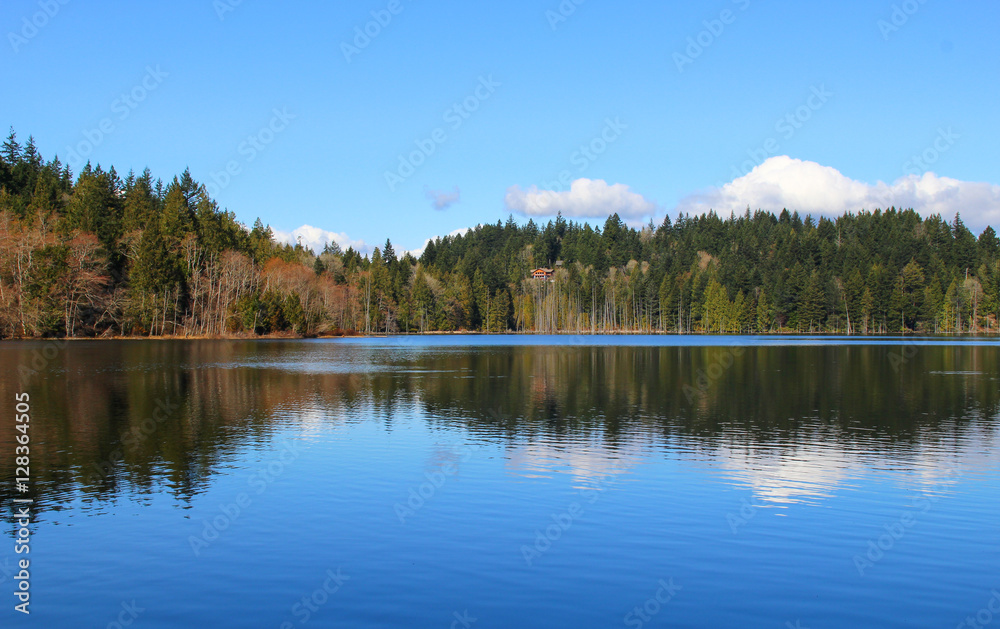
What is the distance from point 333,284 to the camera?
5827 inches

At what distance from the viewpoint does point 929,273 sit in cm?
16988

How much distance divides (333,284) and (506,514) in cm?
13765

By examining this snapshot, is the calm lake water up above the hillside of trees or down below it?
below

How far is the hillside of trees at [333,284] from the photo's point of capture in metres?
102

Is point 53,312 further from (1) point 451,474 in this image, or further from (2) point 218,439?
(1) point 451,474

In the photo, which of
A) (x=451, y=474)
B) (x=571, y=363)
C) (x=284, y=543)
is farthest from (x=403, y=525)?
(x=571, y=363)

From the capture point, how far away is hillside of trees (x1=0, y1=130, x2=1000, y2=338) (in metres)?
102

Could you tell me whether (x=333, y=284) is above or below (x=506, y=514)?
above

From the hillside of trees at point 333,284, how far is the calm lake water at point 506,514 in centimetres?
7760

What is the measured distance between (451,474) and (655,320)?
593ft

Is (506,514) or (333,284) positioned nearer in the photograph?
(506,514)

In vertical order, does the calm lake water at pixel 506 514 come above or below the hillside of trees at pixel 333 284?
below

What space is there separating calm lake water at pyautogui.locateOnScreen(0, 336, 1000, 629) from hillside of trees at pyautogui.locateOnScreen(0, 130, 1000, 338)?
77.6m

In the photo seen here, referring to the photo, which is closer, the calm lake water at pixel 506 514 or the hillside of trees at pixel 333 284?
the calm lake water at pixel 506 514
